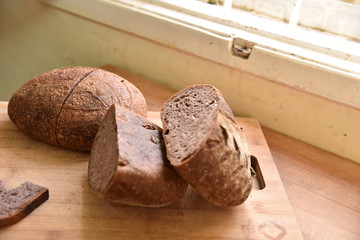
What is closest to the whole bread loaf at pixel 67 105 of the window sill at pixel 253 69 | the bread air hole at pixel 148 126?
the bread air hole at pixel 148 126

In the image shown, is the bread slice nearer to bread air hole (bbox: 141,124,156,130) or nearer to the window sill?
bread air hole (bbox: 141,124,156,130)

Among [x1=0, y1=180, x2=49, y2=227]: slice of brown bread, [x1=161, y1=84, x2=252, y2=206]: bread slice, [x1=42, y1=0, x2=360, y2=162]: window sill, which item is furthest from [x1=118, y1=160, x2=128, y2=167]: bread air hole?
[x1=42, y1=0, x2=360, y2=162]: window sill

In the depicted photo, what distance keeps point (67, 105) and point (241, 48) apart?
2.83ft

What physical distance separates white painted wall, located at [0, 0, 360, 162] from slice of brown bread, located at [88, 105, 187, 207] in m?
0.71

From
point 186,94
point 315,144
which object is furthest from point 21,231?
point 315,144

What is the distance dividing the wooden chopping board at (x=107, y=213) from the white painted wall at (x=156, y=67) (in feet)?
1.41

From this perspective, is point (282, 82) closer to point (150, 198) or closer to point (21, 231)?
point (150, 198)

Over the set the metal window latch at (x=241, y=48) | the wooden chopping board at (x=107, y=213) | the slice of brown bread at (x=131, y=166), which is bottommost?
the wooden chopping board at (x=107, y=213)

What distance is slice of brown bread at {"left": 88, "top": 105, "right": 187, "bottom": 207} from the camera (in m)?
1.13

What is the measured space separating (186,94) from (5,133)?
0.76 metres

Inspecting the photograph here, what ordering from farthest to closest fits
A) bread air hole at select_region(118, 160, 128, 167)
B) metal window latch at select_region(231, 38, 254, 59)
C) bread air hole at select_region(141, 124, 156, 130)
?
metal window latch at select_region(231, 38, 254, 59)
bread air hole at select_region(141, 124, 156, 130)
bread air hole at select_region(118, 160, 128, 167)

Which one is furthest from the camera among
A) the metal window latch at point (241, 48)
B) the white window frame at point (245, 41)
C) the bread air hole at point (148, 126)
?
the metal window latch at point (241, 48)

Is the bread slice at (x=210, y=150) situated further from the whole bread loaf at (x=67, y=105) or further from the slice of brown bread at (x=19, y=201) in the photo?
the slice of brown bread at (x=19, y=201)

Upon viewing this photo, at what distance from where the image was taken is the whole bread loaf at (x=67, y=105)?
56.5 inches
